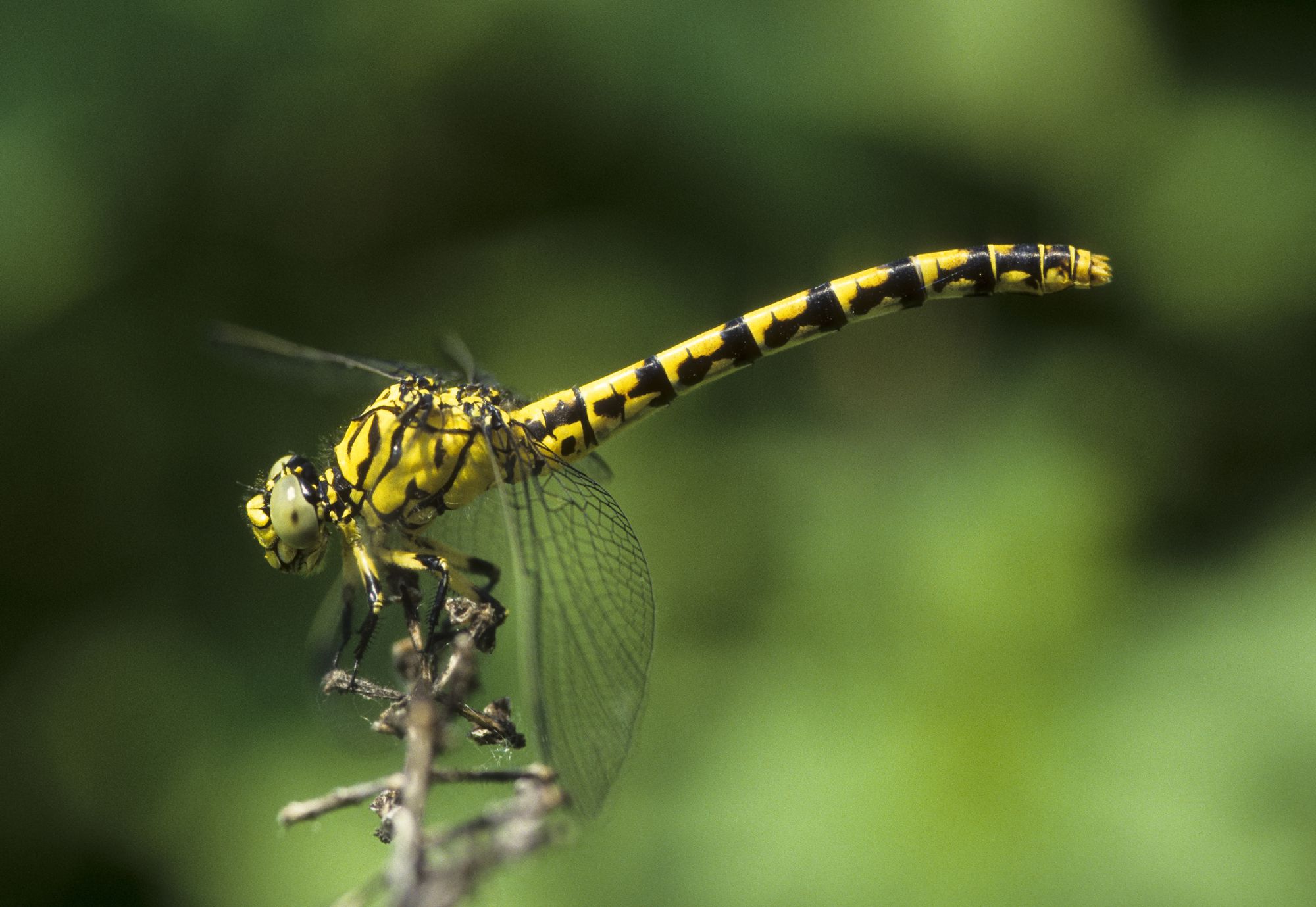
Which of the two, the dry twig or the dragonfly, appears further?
the dragonfly

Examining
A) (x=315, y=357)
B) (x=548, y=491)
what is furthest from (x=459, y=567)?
(x=315, y=357)

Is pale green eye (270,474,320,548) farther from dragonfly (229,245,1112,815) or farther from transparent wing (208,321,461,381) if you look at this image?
transparent wing (208,321,461,381)

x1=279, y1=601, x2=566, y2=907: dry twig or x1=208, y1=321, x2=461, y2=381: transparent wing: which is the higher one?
x1=208, y1=321, x2=461, y2=381: transparent wing

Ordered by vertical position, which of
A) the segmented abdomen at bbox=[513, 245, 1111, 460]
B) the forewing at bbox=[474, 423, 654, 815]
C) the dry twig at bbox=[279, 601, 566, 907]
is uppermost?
the segmented abdomen at bbox=[513, 245, 1111, 460]

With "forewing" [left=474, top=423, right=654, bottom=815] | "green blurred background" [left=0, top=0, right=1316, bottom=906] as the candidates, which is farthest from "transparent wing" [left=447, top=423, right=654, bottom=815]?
"green blurred background" [left=0, top=0, right=1316, bottom=906]

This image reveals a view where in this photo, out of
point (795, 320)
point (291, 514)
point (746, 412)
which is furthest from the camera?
point (746, 412)

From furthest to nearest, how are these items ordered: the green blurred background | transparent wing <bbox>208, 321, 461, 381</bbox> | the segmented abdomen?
the green blurred background, the segmented abdomen, transparent wing <bbox>208, 321, 461, 381</bbox>

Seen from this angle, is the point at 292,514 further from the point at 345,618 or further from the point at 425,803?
the point at 425,803

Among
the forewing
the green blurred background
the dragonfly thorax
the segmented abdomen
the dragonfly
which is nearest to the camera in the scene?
the forewing
